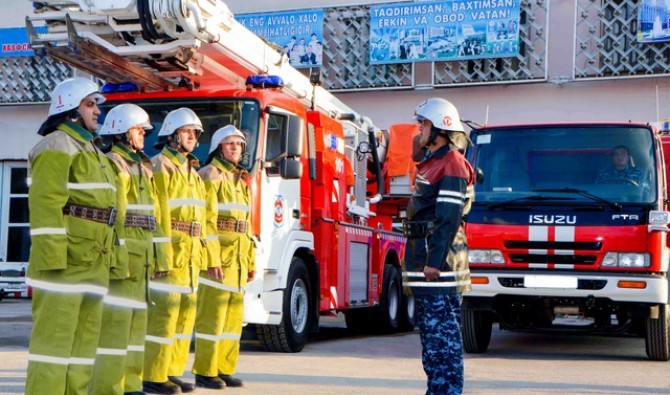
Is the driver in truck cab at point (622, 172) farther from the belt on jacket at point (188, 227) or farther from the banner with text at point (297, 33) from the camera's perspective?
the banner with text at point (297, 33)

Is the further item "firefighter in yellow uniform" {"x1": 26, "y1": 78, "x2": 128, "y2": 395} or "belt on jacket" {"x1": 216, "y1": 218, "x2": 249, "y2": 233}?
"belt on jacket" {"x1": 216, "y1": 218, "x2": 249, "y2": 233}

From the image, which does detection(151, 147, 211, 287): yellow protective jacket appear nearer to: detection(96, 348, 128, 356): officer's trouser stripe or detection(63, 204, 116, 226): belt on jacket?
detection(96, 348, 128, 356): officer's trouser stripe

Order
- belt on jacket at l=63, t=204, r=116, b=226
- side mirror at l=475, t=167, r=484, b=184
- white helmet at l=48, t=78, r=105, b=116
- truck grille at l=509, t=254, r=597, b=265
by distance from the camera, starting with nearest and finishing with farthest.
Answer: belt on jacket at l=63, t=204, r=116, b=226
white helmet at l=48, t=78, r=105, b=116
truck grille at l=509, t=254, r=597, b=265
side mirror at l=475, t=167, r=484, b=184

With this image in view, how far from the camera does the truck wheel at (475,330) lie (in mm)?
11233

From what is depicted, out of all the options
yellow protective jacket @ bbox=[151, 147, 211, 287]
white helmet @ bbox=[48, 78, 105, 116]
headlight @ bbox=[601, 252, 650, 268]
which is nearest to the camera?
white helmet @ bbox=[48, 78, 105, 116]

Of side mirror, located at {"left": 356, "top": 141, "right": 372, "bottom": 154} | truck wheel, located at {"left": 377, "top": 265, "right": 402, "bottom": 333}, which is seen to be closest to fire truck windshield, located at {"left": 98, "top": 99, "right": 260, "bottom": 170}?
side mirror, located at {"left": 356, "top": 141, "right": 372, "bottom": 154}

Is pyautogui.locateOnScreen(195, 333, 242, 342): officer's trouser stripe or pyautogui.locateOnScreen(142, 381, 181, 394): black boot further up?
pyautogui.locateOnScreen(195, 333, 242, 342): officer's trouser stripe

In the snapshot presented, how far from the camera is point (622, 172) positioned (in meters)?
10.9

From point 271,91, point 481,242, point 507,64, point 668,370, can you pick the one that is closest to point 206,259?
point 271,91

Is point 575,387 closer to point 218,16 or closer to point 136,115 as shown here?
point 136,115

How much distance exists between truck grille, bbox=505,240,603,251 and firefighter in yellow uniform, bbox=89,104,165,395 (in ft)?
14.8

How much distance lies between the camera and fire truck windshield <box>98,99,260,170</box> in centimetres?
1024

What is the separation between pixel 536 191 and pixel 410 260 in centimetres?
461

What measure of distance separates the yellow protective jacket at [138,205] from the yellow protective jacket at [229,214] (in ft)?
3.25
